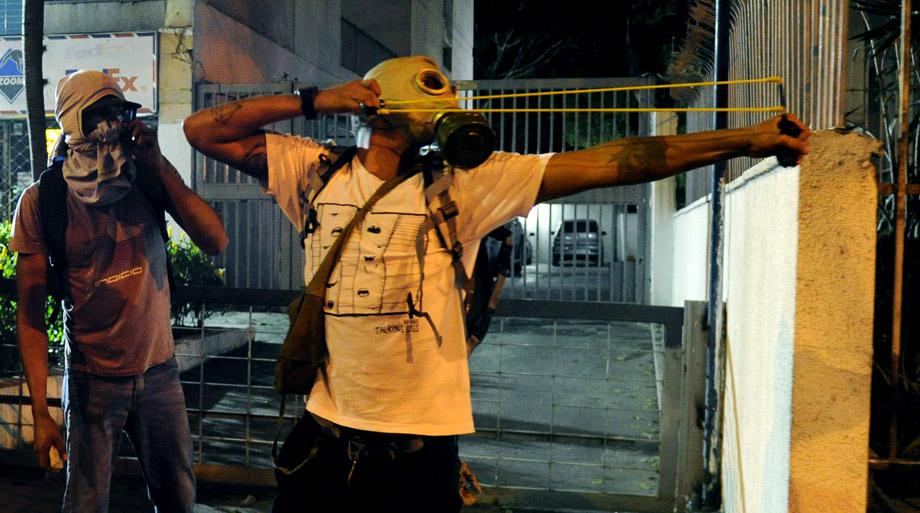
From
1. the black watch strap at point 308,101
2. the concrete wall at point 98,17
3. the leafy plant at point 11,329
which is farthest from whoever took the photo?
the concrete wall at point 98,17

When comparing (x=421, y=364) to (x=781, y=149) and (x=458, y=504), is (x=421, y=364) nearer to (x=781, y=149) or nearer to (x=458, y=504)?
(x=458, y=504)

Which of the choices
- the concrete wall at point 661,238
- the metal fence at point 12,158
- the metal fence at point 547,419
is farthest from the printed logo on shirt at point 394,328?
the metal fence at point 12,158

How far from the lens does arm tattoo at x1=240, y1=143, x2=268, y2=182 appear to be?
2900 mm

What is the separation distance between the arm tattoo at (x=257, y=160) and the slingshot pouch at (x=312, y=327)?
0.44 m

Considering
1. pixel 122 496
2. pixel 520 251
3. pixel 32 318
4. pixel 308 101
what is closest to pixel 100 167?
pixel 32 318

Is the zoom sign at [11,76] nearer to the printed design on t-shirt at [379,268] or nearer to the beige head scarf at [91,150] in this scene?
the beige head scarf at [91,150]

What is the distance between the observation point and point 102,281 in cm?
349

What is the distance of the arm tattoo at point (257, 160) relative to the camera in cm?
290

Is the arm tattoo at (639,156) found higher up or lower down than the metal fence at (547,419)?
higher up

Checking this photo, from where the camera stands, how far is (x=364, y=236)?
8.63 feet

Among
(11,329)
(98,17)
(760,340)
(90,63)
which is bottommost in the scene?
(11,329)

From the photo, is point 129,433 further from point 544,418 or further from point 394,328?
point 544,418

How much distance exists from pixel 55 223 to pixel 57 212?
4cm

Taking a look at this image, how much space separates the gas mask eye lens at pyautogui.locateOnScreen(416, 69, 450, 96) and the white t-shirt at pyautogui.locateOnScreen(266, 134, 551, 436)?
9.8 inches
